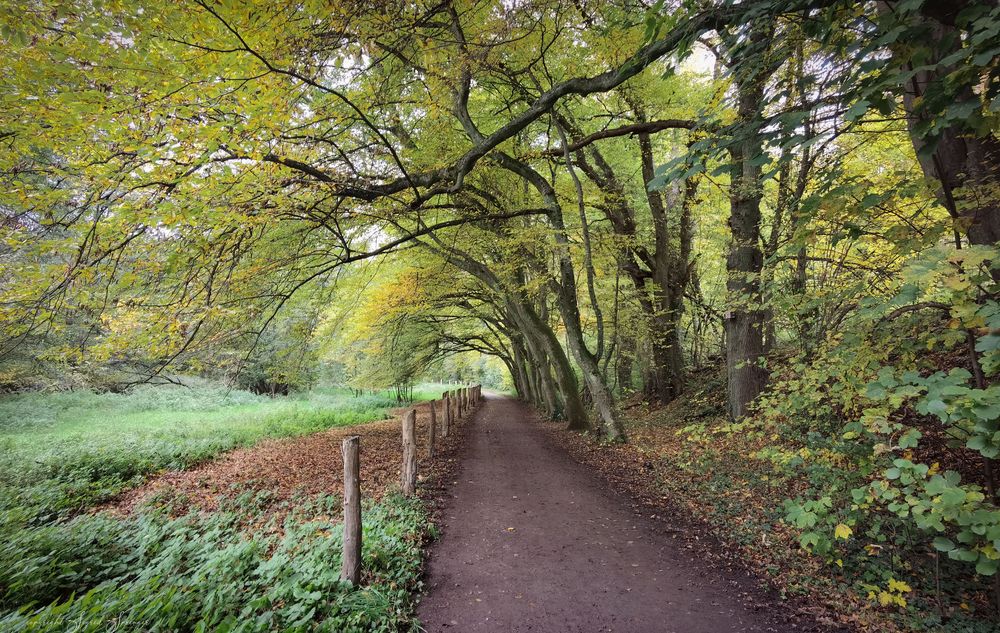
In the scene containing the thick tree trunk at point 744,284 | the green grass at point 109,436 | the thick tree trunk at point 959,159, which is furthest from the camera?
the thick tree trunk at point 744,284

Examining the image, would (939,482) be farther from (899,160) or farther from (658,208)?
(658,208)

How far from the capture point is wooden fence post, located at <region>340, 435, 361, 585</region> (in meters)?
3.83

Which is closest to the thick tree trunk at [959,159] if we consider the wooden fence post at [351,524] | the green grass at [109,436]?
the wooden fence post at [351,524]

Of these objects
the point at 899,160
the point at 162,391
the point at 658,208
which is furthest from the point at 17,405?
the point at 899,160

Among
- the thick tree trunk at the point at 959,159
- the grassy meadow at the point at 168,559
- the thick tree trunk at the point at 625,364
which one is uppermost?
the thick tree trunk at the point at 959,159

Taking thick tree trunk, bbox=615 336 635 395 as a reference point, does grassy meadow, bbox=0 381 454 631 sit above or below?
below

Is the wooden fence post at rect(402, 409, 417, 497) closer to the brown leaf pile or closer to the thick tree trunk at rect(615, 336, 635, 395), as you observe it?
the brown leaf pile

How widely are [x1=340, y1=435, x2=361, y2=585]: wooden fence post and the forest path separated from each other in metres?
0.70

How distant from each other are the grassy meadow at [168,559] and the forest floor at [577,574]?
1.80 feet

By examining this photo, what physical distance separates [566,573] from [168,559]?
381cm

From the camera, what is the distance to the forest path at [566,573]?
11.4ft

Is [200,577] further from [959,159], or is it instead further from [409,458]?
[959,159]

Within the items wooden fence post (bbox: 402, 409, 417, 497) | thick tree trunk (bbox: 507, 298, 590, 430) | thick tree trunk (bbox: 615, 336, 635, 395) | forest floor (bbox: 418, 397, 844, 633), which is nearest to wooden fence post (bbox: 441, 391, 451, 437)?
thick tree trunk (bbox: 507, 298, 590, 430)

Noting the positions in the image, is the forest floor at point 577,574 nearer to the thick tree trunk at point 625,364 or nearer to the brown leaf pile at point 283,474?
the brown leaf pile at point 283,474
